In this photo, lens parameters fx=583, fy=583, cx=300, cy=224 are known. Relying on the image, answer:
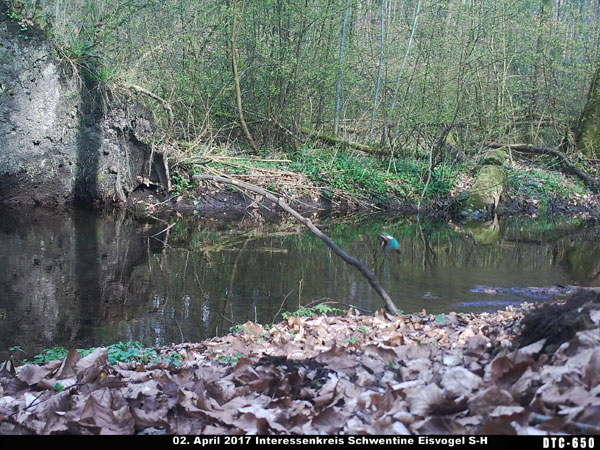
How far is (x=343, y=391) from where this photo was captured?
2785mm

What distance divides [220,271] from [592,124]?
14.2m

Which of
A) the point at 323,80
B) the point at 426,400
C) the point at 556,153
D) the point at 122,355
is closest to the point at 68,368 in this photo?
the point at 122,355

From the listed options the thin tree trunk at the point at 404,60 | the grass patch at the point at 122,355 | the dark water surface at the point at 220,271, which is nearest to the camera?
the grass patch at the point at 122,355

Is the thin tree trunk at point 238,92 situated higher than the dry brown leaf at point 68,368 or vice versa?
the thin tree trunk at point 238,92

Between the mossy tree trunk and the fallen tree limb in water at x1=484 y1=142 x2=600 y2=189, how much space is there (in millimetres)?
830

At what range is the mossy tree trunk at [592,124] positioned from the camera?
56.9 feet

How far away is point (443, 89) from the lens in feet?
47.7

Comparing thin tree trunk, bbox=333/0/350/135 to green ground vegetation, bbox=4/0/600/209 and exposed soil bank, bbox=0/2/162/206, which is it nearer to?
green ground vegetation, bbox=4/0/600/209

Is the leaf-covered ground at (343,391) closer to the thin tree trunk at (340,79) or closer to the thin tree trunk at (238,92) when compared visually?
the thin tree trunk at (238,92)

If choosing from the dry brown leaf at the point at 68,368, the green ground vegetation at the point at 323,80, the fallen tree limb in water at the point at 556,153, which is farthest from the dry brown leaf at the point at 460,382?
the fallen tree limb in water at the point at 556,153

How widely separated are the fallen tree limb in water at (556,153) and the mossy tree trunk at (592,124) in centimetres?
83

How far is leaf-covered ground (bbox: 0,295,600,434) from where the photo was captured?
234 cm

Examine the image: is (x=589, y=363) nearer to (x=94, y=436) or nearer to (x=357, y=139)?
(x=94, y=436)

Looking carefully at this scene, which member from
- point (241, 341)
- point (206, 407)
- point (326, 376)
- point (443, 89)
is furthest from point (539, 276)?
point (443, 89)
